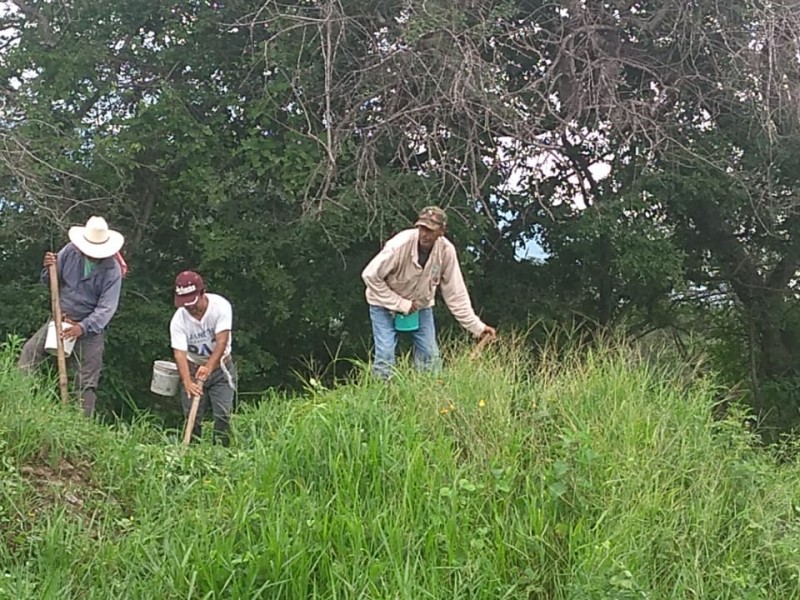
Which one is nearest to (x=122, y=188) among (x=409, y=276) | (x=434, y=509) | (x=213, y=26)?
(x=213, y=26)

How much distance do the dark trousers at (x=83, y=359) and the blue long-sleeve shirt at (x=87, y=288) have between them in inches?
4.7

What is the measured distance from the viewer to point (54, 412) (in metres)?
4.27

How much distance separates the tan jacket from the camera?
531 cm

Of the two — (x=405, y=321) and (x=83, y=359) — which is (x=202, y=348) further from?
(x=405, y=321)

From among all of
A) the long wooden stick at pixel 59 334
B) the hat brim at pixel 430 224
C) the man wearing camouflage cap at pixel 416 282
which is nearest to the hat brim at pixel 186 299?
the long wooden stick at pixel 59 334

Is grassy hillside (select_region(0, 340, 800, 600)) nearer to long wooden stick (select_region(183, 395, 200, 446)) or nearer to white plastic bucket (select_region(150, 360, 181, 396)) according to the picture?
long wooden stick (select_region(183, 395, 200, 446))

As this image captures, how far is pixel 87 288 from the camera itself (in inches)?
212

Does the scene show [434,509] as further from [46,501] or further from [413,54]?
[413,54]

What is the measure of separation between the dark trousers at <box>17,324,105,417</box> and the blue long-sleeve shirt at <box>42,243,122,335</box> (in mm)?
118

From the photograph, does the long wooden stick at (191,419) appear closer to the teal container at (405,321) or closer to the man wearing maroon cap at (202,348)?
the man wearing maroon cap at (202,348)

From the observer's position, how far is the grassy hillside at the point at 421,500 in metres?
2.92

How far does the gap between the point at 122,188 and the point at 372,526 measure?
22.8ft

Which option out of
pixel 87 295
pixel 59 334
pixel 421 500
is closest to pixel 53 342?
pixel 59 334

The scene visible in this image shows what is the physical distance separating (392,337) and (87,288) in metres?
1.92
